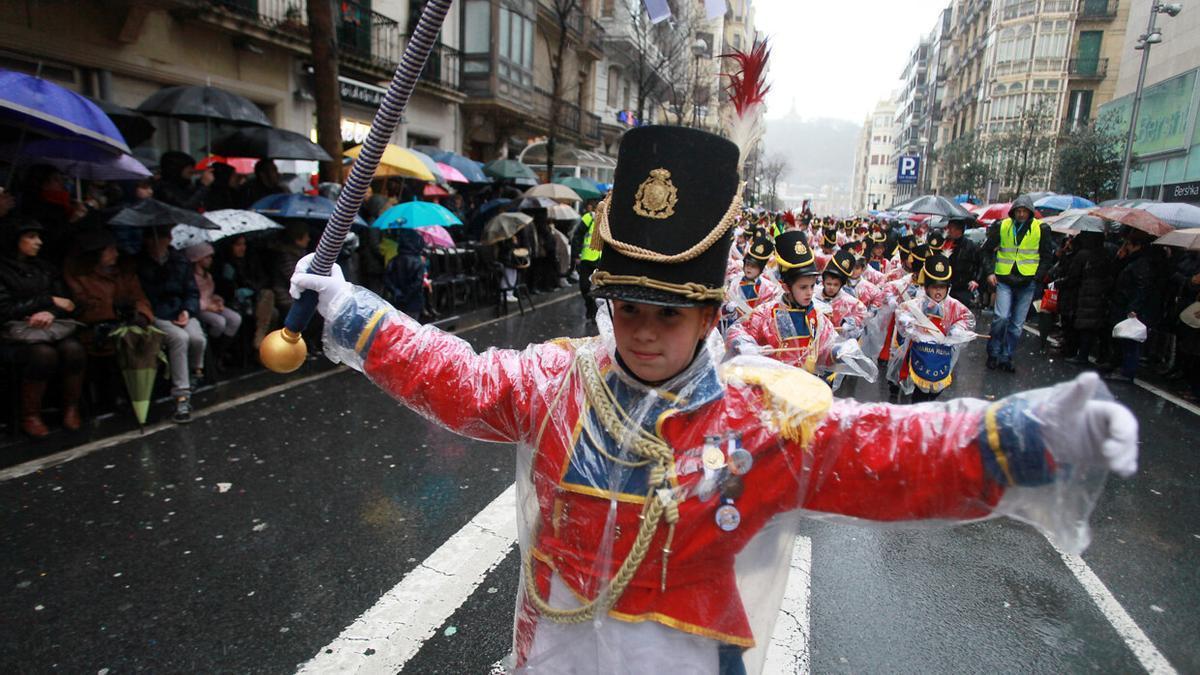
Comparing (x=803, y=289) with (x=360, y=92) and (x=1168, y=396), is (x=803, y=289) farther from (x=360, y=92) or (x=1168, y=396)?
(x=360, y=92)

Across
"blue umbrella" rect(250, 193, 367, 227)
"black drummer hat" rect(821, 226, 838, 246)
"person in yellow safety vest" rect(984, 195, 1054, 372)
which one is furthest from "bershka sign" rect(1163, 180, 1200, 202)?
"blue umbrella" rect(250, 193, 367, 227)

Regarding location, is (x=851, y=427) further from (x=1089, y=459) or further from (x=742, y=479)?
(x=1089, y=459)

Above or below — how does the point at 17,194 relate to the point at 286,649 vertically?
above

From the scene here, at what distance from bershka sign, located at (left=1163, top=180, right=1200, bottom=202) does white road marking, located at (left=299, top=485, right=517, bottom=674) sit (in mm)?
23248

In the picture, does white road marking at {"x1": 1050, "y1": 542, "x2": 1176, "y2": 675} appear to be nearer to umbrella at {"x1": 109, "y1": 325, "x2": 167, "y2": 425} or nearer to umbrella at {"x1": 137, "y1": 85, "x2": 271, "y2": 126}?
umbrella at {"x1": 109, "y1": 325, "x2": 167, "y2": 425}

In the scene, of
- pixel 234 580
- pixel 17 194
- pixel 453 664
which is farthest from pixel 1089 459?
pixel 17 194

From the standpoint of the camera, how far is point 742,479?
1617 millimetres

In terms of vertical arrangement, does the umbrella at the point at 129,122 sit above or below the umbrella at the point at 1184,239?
above

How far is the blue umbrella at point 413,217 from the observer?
938 centimetres

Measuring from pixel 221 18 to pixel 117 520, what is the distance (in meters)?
11.4

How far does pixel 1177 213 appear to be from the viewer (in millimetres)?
10156

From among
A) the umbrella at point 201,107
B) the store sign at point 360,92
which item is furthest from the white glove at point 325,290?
the store sign at point 360,92

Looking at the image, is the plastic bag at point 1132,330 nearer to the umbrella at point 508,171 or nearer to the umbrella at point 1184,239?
the umbrella at point 1184,239

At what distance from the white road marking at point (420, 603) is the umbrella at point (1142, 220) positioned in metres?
9.20
